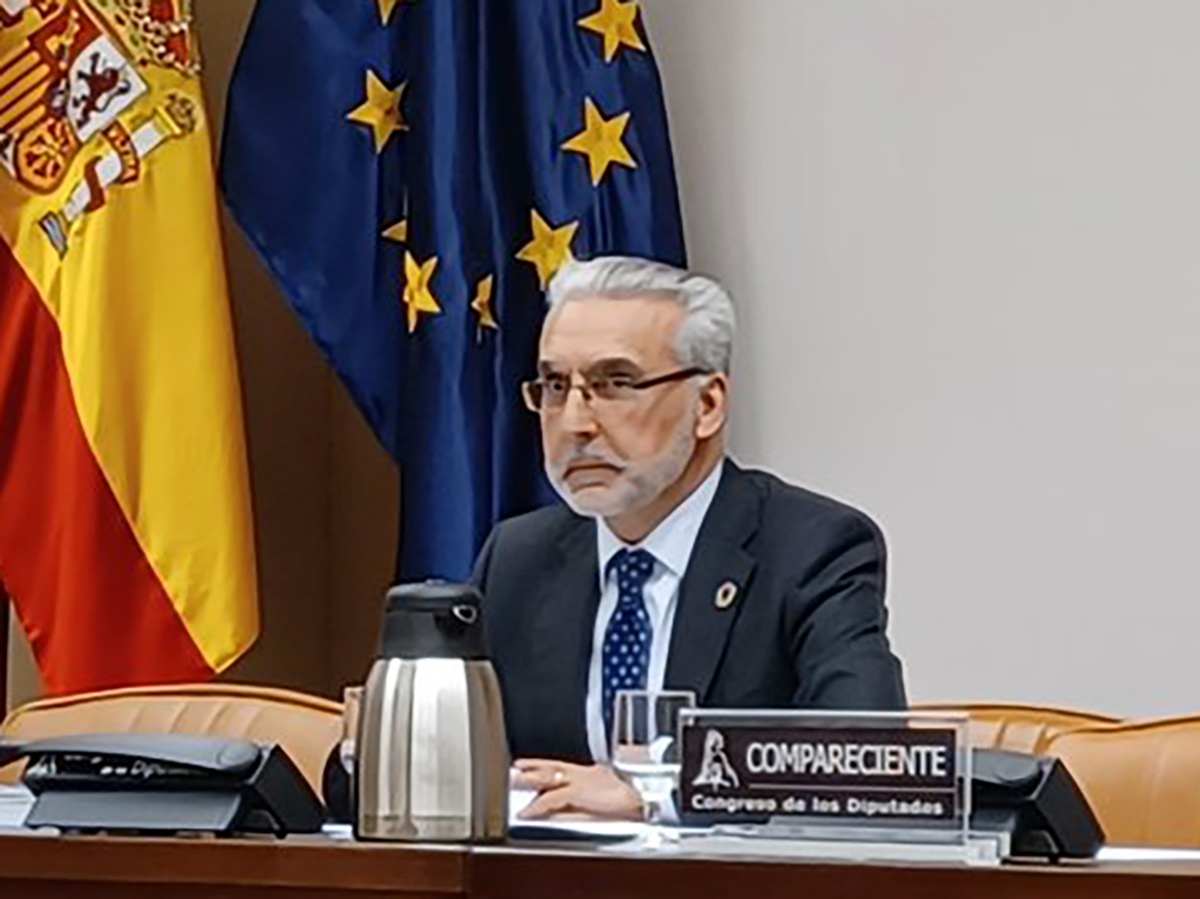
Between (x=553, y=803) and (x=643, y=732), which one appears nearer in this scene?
(x=643, y=732)

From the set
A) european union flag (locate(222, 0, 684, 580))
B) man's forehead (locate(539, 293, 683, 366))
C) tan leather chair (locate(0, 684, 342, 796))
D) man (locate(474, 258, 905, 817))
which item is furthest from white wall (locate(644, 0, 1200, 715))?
tan leather chair (locate(0, 684, 342, 796))

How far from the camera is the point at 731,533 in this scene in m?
2.85

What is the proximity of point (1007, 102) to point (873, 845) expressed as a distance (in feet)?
7.74

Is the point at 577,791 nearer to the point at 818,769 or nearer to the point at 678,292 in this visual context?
the point at 818,769

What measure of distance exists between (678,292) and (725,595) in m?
0.38

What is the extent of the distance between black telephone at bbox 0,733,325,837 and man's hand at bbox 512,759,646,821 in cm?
42

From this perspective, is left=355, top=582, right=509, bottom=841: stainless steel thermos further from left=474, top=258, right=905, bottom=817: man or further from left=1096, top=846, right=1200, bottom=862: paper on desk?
left=474, top=258, right=905, bottom=817: man

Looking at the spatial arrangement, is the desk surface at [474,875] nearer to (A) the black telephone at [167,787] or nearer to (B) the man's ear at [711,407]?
(A) the black telephone at [167,787]

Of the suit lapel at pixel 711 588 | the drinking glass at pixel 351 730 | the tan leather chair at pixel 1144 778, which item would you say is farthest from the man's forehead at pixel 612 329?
the drinking glass at pixel 351 730

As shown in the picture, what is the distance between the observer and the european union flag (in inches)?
146

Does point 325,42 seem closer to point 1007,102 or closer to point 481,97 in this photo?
point 481,97

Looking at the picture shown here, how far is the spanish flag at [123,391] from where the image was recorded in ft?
11.9

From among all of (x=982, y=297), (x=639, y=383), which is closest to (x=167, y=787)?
(x=639, y=383)

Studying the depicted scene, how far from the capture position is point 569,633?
2.87 meters
